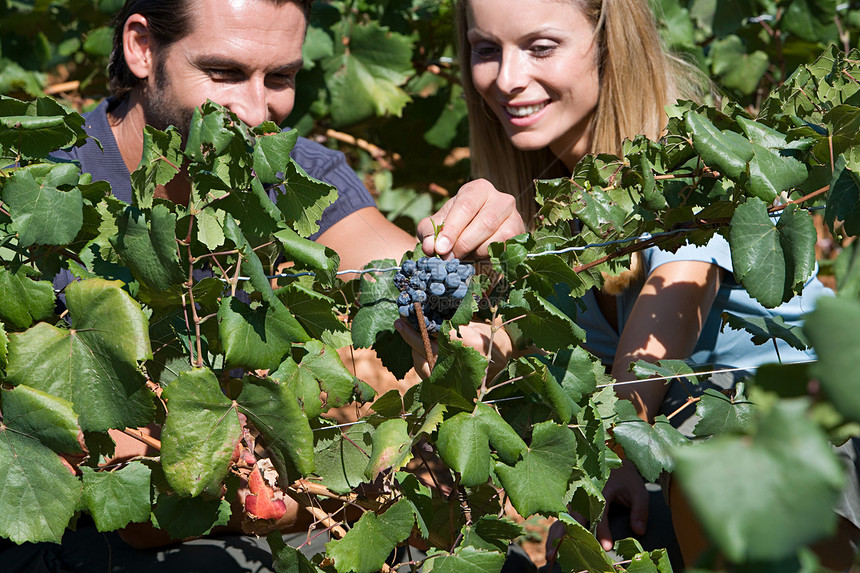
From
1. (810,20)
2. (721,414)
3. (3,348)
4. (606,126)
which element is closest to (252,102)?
(606,126)

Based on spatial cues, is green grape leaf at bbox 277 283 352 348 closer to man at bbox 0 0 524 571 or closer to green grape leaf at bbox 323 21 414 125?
man at bbox 0 0 524 571

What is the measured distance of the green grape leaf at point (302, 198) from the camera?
97 centimetres

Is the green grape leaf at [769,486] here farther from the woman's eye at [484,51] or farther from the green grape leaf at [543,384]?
the woman's eye at [484,51]

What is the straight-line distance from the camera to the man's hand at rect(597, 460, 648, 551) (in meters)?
1.49

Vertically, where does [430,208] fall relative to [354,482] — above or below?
below

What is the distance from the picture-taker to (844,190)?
89 centimetres

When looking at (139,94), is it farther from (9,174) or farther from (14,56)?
(14,56)

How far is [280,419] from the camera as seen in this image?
88 centimetres

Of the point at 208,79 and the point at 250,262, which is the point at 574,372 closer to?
the point at 250,262

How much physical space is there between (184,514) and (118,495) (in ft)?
0.28

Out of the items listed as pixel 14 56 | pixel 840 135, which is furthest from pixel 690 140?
pixel 14 56

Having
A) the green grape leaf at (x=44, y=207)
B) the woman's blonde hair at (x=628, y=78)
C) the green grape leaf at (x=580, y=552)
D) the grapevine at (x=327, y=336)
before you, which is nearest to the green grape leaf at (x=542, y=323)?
the grapevine at (x=327, y=336)

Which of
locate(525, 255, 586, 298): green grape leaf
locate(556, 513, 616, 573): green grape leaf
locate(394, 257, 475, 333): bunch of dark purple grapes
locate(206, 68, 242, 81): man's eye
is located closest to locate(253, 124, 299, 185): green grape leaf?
locate(394, 257, 475, 333): bunch of dark purple grapes

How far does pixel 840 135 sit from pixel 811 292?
0.64m
